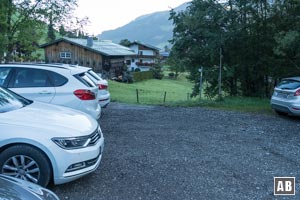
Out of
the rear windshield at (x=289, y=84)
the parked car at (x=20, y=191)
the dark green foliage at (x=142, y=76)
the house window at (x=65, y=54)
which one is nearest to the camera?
the parked car at (x=20, y=191)

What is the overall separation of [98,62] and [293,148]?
36311 millimetres

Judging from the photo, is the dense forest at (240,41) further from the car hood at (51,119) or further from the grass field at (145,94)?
the car hood at (51,119)

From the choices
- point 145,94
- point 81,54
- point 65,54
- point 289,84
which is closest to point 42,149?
point 289,84

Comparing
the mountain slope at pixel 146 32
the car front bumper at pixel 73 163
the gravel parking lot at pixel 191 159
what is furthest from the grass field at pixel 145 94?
the mountain slope at pixel 146 32

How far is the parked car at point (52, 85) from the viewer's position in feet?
23.3

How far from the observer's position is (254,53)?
51.7 feet

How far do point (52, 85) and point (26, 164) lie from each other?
3.11 m

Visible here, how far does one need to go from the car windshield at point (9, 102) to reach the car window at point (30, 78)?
1.91m

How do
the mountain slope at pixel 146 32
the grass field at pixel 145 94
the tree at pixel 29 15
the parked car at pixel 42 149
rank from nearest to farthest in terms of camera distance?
the parked car at pixel 42 149 → the tree at pixel 29 15 → the grass field at pixel 145 94 → the mountain slope at pixel 146 32

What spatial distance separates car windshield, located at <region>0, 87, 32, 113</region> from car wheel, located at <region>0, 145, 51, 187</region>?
2.04ft

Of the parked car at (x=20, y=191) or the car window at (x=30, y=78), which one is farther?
the car window at (x=30, y=78)

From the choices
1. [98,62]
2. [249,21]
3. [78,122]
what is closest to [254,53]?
[249,21]

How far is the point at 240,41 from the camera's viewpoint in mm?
15836

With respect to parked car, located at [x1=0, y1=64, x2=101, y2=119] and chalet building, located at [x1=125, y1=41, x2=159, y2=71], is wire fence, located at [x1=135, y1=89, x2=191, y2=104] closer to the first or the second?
parked car, located at [x1=0, y1=64, x2=101, y2=119]
